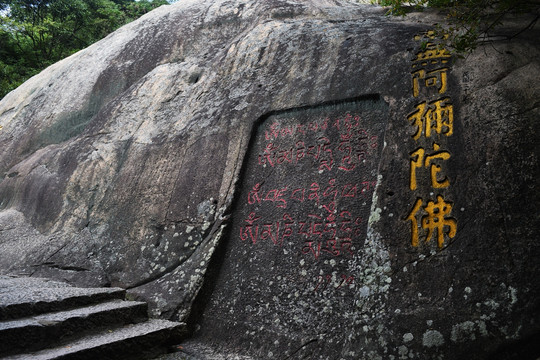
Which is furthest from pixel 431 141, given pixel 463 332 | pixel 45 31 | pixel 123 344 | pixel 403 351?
pixel 45 31

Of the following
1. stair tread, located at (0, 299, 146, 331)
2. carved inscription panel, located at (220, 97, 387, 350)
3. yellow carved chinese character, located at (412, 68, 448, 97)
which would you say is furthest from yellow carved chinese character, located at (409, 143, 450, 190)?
stair tread, located at (0, 299, 146, 331)

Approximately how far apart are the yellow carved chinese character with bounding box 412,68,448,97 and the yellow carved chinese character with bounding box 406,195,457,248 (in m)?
1.12

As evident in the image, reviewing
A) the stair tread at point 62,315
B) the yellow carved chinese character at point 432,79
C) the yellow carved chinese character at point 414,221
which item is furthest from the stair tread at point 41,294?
the yellow carved chinese character at point 432,79

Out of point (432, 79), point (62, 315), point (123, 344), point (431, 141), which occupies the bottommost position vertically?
point (123, 344)

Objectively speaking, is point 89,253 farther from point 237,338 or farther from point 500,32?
point 500,32

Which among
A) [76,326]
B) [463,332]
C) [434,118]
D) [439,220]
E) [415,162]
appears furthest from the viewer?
[434,118]

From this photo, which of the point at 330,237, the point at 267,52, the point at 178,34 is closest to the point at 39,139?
the point at 178,34

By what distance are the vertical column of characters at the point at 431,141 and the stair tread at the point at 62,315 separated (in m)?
2.66

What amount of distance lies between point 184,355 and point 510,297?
255cm

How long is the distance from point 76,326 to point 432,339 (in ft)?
8.87

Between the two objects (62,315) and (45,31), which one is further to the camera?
(45,31)

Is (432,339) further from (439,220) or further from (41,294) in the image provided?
(41,294)

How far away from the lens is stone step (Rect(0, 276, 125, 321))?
3.27 metres

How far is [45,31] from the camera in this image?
14.4 m
